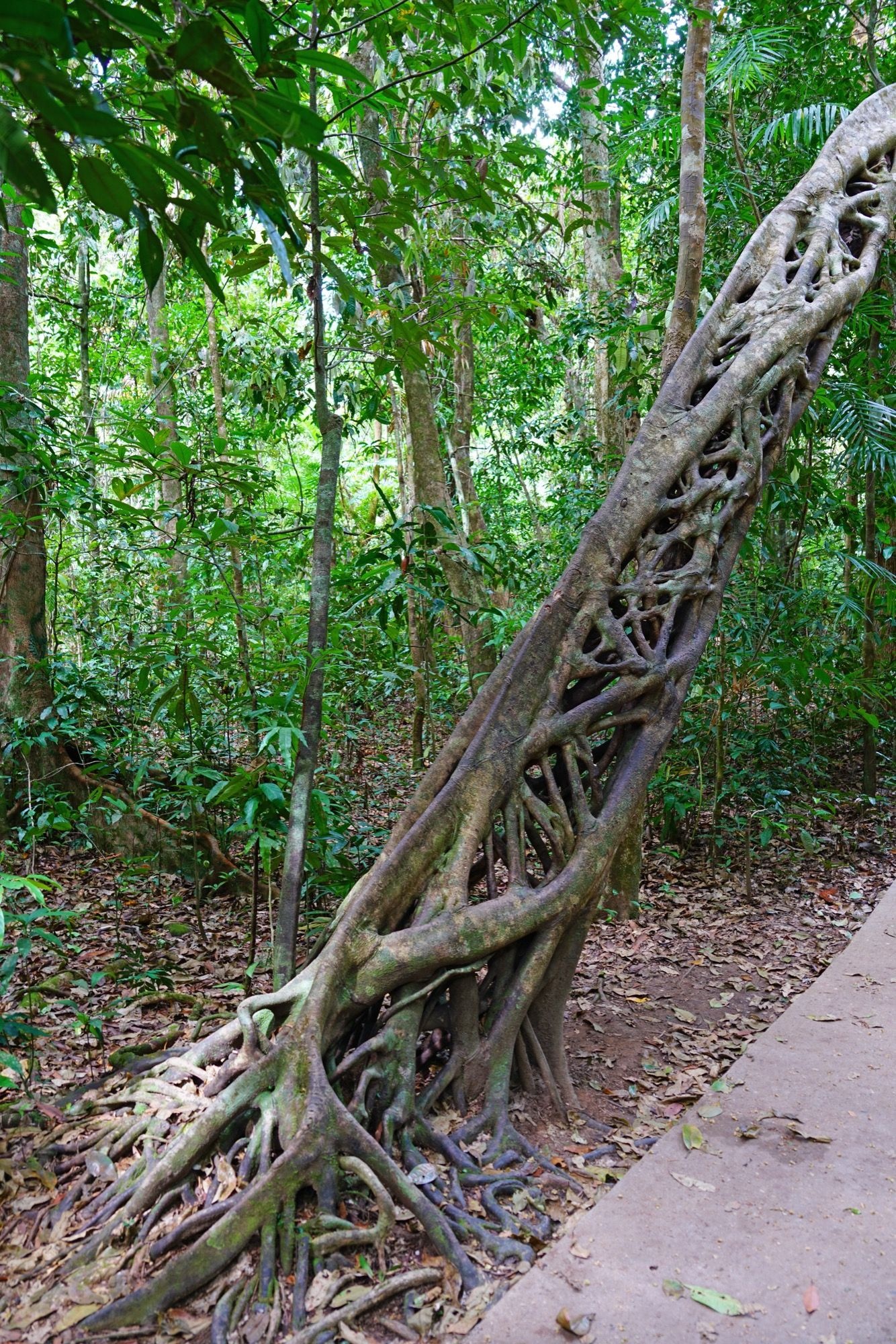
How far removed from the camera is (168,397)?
8.16 meters

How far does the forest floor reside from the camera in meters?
2.70

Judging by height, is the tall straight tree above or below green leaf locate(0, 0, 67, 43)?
above

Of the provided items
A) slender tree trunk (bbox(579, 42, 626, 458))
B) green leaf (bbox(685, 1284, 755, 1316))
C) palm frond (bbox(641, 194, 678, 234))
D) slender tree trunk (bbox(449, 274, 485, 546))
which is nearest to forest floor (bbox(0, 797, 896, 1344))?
green leaf (bbox(685, 1284, 755, 1316))

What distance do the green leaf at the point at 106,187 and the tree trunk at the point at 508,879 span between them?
2.12 m

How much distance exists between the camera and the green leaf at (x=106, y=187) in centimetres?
126

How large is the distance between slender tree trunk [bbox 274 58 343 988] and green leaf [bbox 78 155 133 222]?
6.41ft

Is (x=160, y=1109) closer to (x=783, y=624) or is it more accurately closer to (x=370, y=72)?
(x=783, y=624)

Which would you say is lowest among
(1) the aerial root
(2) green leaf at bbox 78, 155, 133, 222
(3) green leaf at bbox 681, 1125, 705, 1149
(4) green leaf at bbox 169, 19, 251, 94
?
(3) green leaf at bbox 681, 1125, 705, 1149

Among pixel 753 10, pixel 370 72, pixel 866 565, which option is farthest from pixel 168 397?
pixel 866 565

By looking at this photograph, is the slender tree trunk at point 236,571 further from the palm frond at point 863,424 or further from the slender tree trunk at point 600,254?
the palm frond at point 863,424

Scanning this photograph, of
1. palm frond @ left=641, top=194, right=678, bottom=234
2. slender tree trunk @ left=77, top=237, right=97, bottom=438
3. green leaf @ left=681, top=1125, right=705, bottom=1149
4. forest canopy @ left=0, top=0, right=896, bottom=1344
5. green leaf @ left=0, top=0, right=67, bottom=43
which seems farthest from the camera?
slender tree trunk @ left=77, top=237, right=97, bottom=438

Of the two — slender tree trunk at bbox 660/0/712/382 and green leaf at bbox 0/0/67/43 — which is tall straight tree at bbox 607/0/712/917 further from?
green leaf at bbox 0/0/67/43

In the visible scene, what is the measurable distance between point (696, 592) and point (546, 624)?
70cm

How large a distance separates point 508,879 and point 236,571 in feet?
5.93
